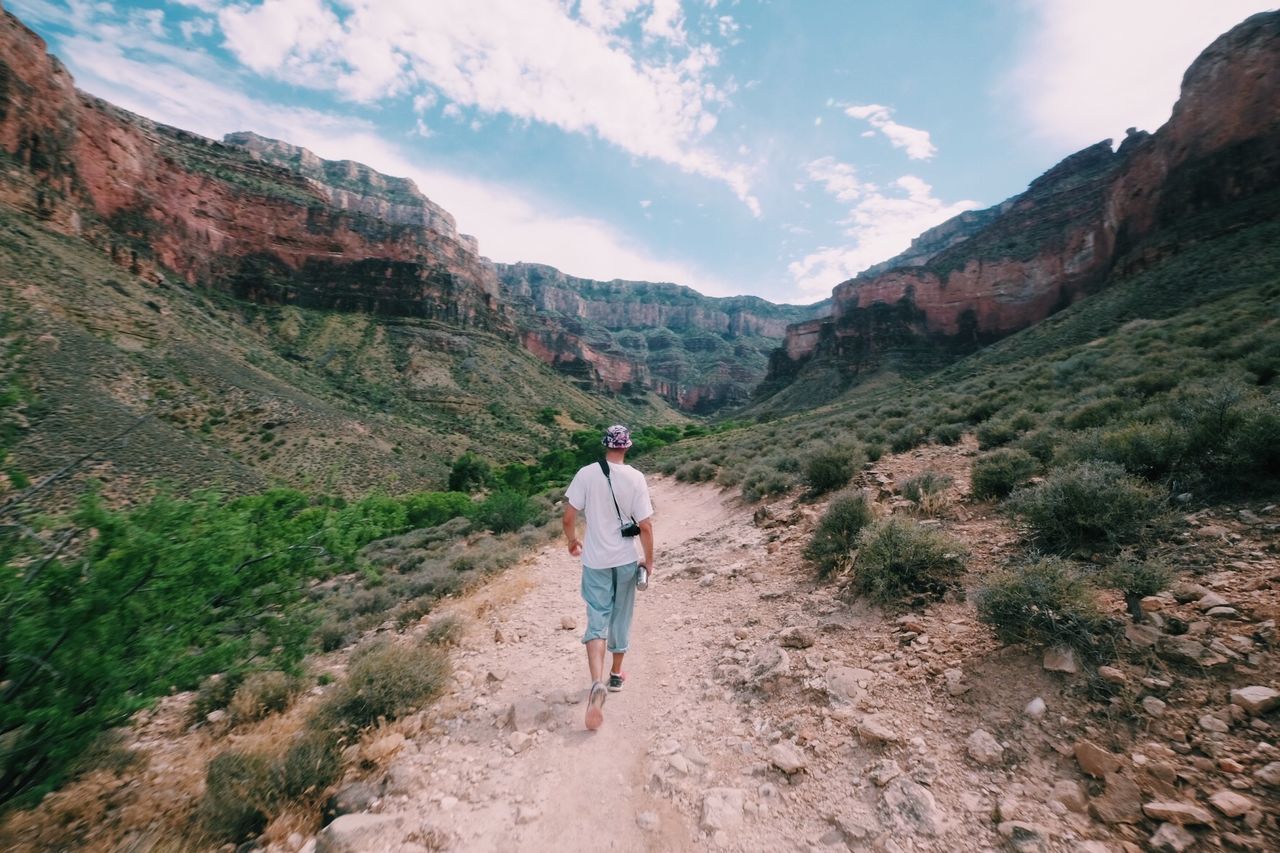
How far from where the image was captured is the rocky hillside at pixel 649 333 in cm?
10725

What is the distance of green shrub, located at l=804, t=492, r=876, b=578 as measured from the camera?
17.3 feet

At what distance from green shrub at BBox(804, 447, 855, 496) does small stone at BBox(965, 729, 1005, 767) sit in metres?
5.92

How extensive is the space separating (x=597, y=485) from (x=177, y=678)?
3.44m

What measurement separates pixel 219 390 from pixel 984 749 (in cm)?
3936

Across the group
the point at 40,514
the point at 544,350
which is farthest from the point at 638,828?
the point at 544,350

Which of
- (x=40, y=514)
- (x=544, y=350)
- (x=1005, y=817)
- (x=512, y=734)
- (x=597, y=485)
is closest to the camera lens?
(x=1005, y=817)

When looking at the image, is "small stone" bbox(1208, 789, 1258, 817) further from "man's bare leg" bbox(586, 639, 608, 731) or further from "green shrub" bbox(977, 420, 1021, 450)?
"green shrub" bbox(977, 420, 1021, 450)

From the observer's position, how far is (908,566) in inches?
171

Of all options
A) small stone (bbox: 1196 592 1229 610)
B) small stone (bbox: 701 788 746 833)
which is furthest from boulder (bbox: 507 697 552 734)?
small stone (bbox: 1196 592 1229 610)

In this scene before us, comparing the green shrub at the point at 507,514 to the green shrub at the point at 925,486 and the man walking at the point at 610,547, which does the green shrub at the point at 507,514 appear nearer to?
the man walking at the point at 610,547

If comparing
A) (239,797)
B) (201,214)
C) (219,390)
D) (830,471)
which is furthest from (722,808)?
(201,214)

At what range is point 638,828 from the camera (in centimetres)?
276

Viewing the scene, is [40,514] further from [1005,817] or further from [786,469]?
[786,469]

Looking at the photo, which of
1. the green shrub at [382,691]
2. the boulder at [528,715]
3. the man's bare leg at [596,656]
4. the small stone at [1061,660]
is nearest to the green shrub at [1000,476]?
the small stone at [1061,660]
